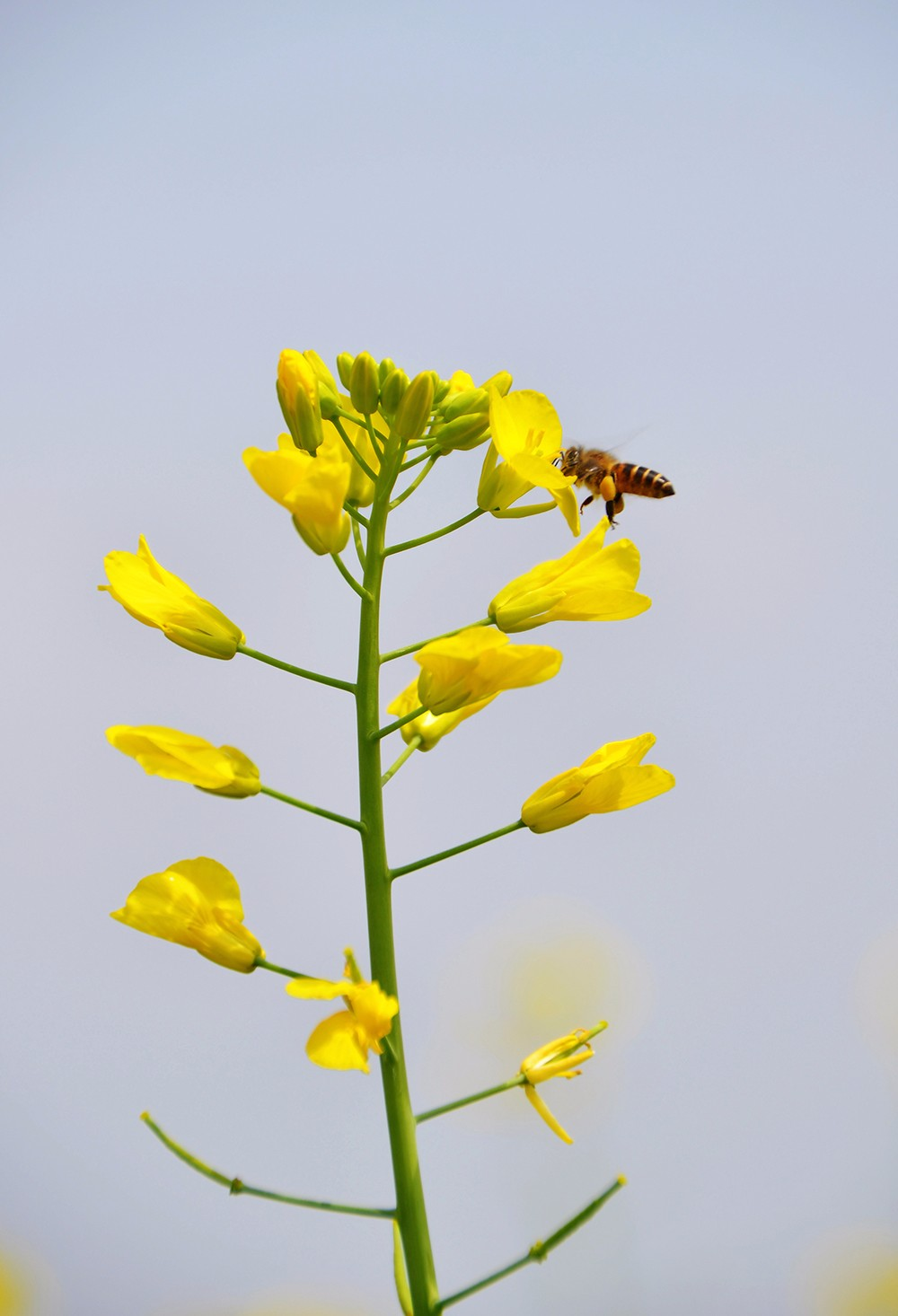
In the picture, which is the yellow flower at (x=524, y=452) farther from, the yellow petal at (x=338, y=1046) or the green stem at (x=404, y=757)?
the yellow petal at (x=338, y=1046)

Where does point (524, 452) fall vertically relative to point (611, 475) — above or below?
below

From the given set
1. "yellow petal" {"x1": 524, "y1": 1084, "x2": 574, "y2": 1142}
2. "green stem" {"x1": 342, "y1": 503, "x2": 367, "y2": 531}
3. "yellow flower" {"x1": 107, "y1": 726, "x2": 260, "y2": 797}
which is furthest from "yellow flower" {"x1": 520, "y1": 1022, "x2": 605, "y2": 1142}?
"green stem" {"x1": 342, "y1": 503, "x2": 367, "y2": 531}

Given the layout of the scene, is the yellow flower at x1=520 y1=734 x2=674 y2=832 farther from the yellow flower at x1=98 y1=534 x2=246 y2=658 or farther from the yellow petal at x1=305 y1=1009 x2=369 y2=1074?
the yellow flower at x1=98 y1=534 x2=246 y2=658

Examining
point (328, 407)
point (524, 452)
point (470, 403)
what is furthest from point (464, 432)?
point (328, 407)

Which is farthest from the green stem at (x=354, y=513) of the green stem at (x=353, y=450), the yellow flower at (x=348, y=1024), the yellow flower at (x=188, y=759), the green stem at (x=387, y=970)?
the yellow flower at (x=348, y=1024)

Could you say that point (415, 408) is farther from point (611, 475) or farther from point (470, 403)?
point (611, 475)

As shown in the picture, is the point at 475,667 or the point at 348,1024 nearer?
the point at 348,1024

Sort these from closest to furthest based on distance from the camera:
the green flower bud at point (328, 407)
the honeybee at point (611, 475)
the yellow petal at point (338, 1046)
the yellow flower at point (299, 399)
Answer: the yellow petal at point (338, 1046)
the yellow flower at point (299, 399)
the green flower bud at point (328, 407)
the honeybee at point (611, 475)
